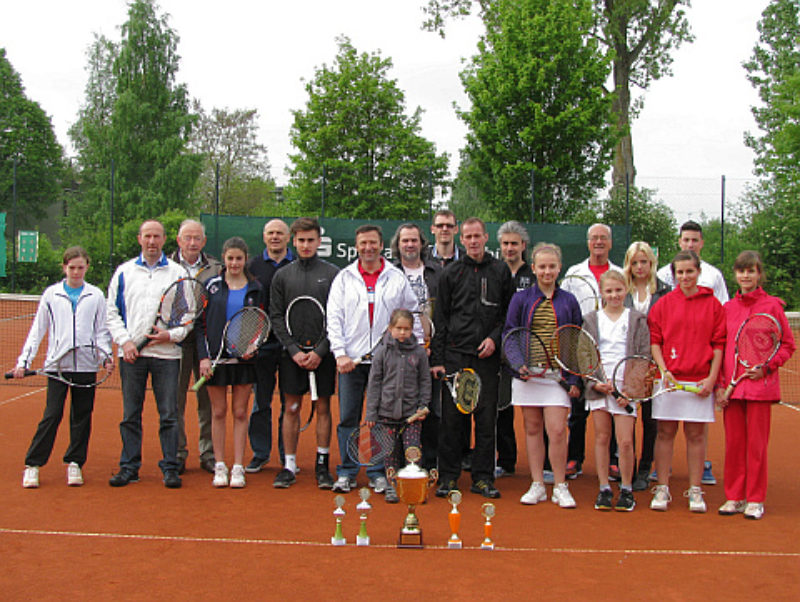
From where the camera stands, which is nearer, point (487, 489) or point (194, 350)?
point (487, 489)

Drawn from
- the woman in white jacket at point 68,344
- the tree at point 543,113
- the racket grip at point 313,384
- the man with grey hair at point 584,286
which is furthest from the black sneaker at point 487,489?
the tree at point 543,113

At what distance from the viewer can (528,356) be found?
551 centimetres

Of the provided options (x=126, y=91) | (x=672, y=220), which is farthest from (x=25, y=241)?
(x=126, y=91)

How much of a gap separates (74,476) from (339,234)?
8.04 m

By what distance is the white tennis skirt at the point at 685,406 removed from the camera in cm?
539

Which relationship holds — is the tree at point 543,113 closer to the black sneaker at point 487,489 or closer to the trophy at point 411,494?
the black sneaker at point 487,489

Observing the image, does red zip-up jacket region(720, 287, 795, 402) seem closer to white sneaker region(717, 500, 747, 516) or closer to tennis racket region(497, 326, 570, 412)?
white sneaker region(717, 500, 747, 516)

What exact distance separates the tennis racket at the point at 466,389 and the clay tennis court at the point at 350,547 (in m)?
0.65

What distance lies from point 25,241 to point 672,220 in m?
14.7

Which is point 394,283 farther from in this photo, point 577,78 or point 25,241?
point 25,241

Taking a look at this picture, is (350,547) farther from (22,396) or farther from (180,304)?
(22,396)

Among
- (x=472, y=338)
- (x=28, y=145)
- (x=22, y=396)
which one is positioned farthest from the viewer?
(x=28, y=145)

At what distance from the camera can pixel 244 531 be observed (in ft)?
15.7

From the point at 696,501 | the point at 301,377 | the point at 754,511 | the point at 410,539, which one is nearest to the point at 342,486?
the point at 301,377
